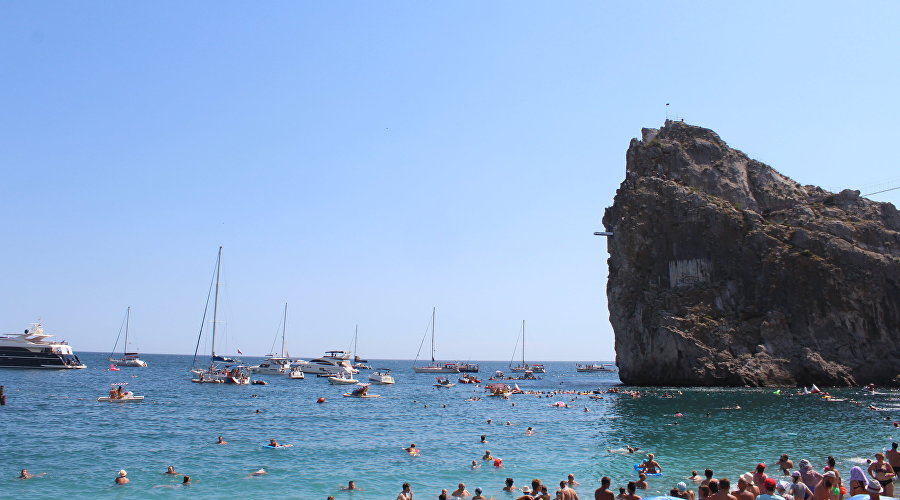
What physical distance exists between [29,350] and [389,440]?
9123cm

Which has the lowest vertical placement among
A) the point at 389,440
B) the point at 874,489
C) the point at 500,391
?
the point at 389,440

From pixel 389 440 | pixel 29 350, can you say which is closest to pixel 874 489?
pixel 389 440

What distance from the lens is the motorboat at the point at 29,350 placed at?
104938 millimetres

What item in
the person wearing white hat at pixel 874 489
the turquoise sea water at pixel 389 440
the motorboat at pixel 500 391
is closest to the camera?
the person wearing white hat at pixel 874 489

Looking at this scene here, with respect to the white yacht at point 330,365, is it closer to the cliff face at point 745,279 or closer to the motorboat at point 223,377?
the motorboat at point 223,377

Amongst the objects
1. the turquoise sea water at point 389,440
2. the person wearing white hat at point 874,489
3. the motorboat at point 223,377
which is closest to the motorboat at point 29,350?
the motorboat at point 223,377

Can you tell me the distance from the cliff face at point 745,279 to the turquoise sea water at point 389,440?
13771 millimetres

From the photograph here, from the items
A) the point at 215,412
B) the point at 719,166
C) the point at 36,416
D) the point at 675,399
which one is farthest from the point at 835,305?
the point at 36,416

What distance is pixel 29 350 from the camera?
105000 millimetres

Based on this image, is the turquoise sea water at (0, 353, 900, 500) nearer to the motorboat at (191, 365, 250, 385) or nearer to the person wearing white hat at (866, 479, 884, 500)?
the person wearing white hat at (866, 479, 884, 500)

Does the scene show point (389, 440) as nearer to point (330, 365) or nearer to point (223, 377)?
point (223, 377)

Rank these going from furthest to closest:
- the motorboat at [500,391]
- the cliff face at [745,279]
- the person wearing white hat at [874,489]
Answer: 1. the cliff face at [745,279]
2. the motorboat at [500,391]
3. the person wearing white hat at [874,489]

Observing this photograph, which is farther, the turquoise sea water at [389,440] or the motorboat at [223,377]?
the motorboat at [223,377]

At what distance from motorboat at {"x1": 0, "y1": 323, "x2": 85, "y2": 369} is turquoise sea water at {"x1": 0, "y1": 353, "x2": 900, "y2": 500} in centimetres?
4232
